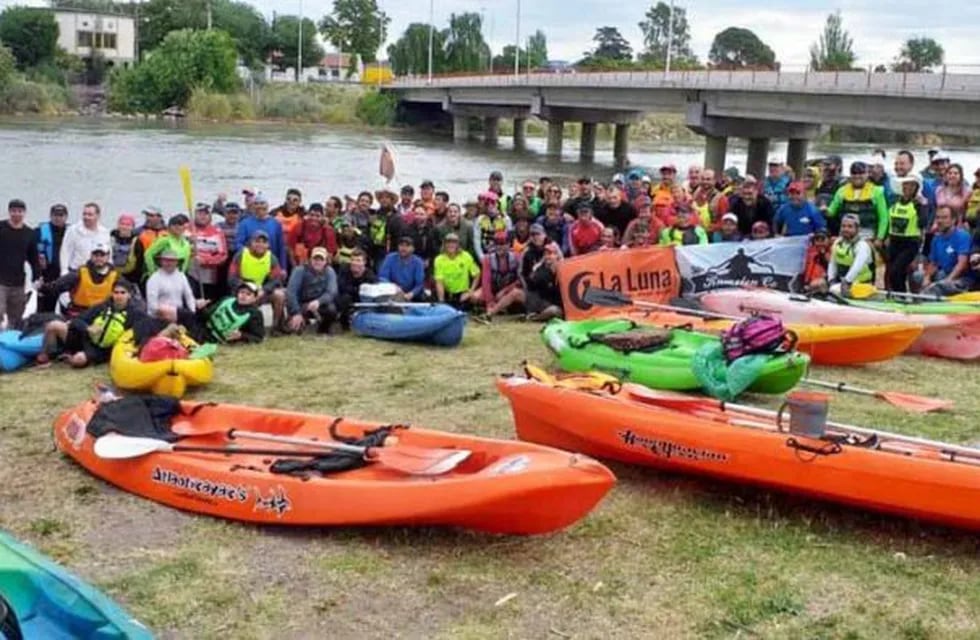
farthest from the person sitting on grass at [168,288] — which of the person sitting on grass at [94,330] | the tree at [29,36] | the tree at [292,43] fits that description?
the tree at [292,43]

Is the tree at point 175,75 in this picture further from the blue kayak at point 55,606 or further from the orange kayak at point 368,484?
the blue kayak at point 55,606

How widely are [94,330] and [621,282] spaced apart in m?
4.54

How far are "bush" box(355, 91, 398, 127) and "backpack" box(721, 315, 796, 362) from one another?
5654cm

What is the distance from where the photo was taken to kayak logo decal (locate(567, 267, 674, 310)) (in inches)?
404

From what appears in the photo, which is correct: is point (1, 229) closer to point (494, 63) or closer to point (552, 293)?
point (552, 293)

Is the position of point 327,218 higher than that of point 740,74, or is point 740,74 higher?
point 740,74

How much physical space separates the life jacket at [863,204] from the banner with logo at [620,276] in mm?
1830

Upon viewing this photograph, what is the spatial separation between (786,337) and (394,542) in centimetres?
322

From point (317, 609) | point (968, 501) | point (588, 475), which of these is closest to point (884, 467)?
point (968, 501)

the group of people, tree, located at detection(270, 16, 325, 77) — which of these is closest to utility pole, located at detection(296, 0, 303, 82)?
tree, located at detection(270, 16, 325, 77)

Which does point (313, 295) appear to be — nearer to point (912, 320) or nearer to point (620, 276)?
point (620, 276)

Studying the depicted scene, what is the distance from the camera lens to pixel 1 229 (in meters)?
9.16

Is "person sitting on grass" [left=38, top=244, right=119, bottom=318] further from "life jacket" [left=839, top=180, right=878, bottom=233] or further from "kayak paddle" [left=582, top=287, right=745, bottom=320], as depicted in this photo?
"life jacket" [left=839, top=180, right=878, bottom=233]

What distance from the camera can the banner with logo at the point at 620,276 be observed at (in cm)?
1026
